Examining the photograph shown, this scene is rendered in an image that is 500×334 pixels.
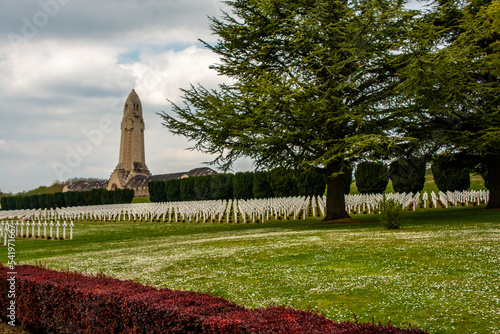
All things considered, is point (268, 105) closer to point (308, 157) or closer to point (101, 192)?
point (308, 157)

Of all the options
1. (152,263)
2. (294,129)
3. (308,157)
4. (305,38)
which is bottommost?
(152,263)

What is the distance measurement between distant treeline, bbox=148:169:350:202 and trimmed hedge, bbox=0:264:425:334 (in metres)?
24.4

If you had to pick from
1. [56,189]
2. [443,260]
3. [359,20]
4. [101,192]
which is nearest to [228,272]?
[443,260]

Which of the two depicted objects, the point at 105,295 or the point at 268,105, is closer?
the point at 105,295

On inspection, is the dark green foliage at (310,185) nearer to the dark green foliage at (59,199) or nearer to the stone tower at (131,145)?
the dark green foliage at (59,199)

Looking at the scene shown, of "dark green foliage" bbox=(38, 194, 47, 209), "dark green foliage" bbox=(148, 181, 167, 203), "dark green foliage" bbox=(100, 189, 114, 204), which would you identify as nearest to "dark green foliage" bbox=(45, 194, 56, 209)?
"dark green foliage" bbox=(38, 194, 47, 209)

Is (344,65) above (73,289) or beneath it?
above

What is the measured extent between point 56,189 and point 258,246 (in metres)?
99.5

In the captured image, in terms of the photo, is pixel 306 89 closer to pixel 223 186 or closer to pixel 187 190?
pixel 223 186

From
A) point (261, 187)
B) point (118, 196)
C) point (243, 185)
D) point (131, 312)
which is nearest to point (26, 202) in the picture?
point (118, 196)

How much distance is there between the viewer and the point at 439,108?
15336 millimetres

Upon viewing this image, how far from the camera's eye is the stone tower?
75.4 meters

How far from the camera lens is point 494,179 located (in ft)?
65.8

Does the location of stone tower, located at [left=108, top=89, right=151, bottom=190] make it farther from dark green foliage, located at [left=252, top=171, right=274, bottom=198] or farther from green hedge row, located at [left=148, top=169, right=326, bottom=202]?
dark green foliage, located at [left=252, top=171, right=274, bottom=198]
